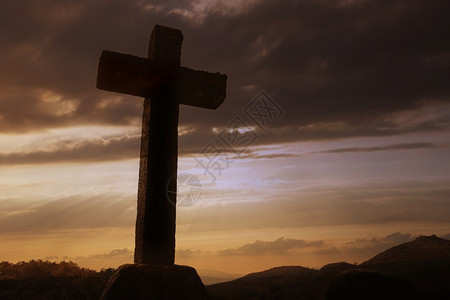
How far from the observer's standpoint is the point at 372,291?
1044cm

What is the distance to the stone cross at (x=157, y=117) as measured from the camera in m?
5.65

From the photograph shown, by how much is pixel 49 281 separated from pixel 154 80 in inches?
292

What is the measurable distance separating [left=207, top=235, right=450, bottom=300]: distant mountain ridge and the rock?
16.3ft

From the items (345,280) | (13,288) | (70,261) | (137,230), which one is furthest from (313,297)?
(137,230)

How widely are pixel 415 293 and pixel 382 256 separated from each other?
1714 cm

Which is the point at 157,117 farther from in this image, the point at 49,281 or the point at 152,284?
the point at 49,281

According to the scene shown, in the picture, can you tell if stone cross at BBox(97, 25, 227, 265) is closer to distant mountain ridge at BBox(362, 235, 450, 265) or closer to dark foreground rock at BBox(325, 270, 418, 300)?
dark foreground rock at BBox(325, 270, 418, 300)

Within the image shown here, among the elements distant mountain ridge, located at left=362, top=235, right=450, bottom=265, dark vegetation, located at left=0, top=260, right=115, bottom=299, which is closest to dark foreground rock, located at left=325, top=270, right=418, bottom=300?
dark vegetation, located at left=0, top=260, right=115, bottom=299

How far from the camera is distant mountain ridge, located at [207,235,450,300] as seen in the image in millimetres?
10477

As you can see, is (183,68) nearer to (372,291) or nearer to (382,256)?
(372,291)

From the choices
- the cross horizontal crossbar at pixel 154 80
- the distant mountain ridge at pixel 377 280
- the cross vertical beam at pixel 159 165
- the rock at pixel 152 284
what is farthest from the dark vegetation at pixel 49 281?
the cross horizontal crossbar at pixel 154 80

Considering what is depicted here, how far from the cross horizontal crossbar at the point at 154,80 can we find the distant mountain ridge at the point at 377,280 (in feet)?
17.6

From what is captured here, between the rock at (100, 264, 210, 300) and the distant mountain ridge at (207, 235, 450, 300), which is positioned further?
the distant mountain ridge at (207, 235, 450, 300)

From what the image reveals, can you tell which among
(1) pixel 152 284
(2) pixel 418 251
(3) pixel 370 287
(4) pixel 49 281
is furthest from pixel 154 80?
(2) pixel 418 251
